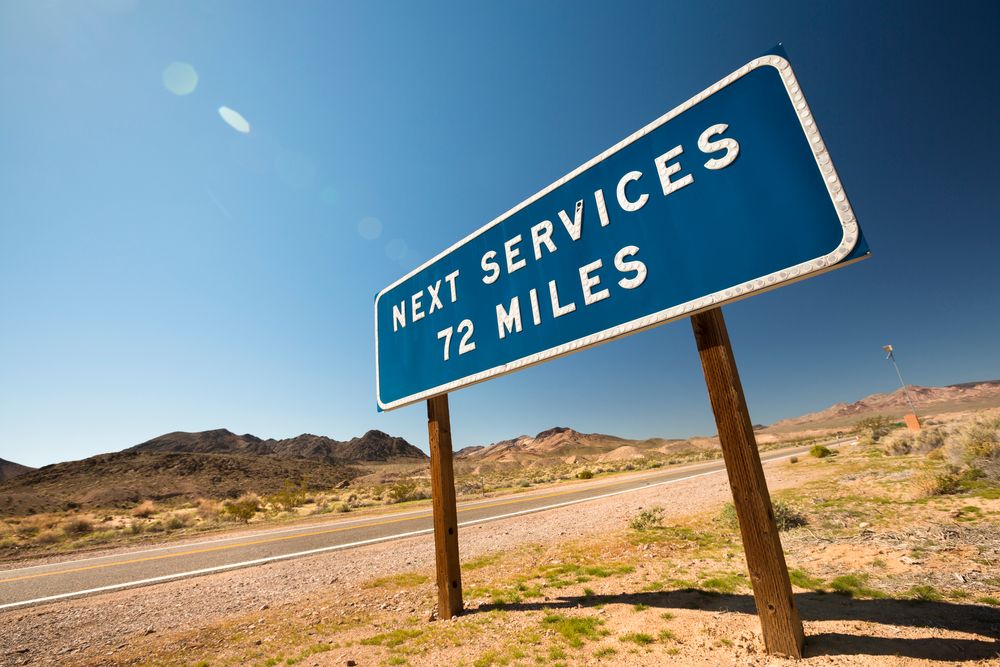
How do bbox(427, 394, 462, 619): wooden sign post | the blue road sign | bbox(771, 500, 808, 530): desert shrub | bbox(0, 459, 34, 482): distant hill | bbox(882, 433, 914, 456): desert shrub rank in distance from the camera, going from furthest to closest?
1. bbox(0, 459, 34, 482): distant hill
2. bbox(882, 433, 914, 456): desert shrub
3. bbox(771, 500, 808, 530): desert shrub
4. bbox(427, 394, 462, 619): wooden sign post
5. the blue road sign

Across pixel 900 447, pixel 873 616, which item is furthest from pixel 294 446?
pixel 873 616

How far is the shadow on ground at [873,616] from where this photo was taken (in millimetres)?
2611

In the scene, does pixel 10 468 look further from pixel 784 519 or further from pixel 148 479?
pixel 784 519

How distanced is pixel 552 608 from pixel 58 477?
249 ft

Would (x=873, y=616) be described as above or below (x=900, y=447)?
above

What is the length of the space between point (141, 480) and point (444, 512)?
64.6m

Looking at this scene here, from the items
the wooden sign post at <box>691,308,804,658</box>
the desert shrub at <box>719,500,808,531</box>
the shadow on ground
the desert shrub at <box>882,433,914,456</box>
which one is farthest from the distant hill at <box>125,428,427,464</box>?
the wooden sign post at <box>691,308,804,658</box>

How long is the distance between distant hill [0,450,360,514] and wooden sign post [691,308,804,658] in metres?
43.8

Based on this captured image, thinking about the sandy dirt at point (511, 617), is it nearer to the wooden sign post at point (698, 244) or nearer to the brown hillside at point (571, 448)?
the wooden sign post at point (698, 244)

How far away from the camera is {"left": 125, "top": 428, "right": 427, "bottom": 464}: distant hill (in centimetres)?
10869

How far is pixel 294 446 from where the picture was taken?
4550 inches

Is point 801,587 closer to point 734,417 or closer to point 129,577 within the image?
point 734,417

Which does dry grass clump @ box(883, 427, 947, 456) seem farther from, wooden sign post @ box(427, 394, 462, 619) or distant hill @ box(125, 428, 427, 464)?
distant hill @ box(125, 428, 427, 464)

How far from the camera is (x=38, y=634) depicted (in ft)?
16.7
